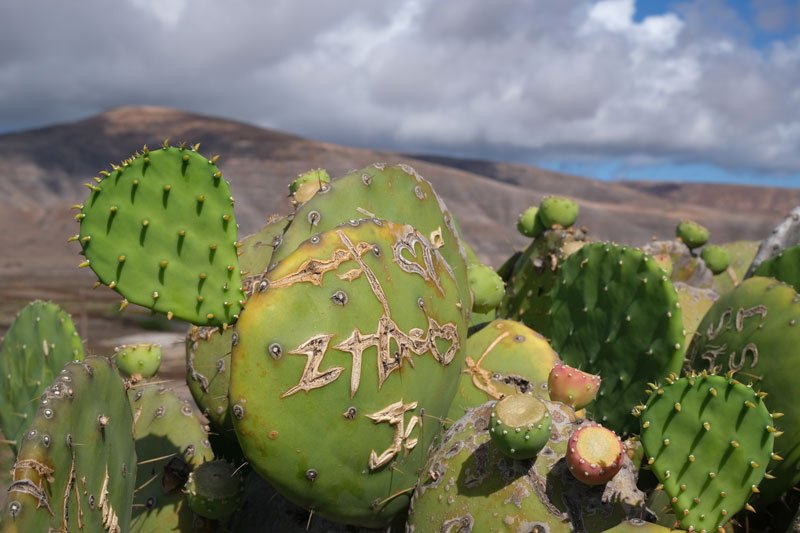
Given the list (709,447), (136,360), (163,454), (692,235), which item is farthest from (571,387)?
(692,235)

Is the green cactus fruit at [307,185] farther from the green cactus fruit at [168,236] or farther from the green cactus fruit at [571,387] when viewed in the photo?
the green cactus fruit at [571,387]

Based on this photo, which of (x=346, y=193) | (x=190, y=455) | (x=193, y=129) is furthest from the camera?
(x=193, y=129)

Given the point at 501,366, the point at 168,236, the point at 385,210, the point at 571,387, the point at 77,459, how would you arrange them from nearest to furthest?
the point at 77,459, the point at 168,236, the point at 571,387, the point at 385,210, the point at 501,366

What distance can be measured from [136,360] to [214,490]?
77 centimetres

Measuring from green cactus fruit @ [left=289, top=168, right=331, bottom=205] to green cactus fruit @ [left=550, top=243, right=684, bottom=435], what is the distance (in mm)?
895

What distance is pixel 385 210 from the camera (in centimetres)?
205

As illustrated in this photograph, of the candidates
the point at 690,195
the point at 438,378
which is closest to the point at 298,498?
the point at 438,378

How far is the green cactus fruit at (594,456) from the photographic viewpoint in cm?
155

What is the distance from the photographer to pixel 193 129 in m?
68.6

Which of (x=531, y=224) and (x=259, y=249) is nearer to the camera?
(x=259, y=249)

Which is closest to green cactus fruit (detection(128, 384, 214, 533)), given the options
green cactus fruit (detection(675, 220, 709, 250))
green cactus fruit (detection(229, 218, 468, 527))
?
green cactus fruit (detection(229, 218, 468, 527))

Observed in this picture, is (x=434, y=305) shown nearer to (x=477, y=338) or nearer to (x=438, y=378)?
(x=438, y=378)

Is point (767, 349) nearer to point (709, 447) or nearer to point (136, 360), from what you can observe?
point (709, 447)

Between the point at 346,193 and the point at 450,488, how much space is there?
0.81 metres
